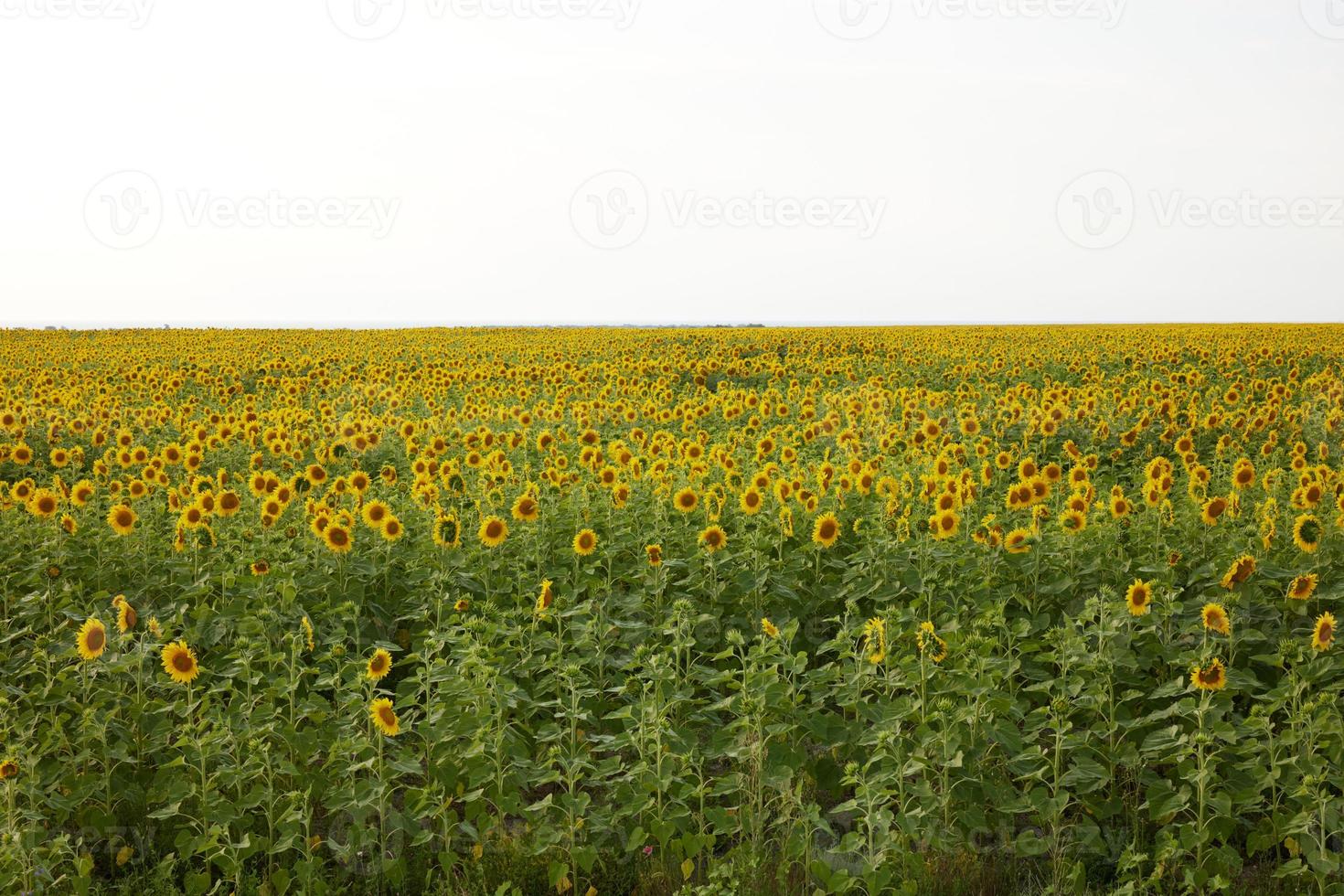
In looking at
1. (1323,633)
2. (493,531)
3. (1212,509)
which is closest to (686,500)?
(493,531)

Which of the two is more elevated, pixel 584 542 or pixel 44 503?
pixel 44 503

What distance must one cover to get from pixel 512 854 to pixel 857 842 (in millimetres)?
1600

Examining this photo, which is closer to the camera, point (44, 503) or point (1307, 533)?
point (1307, 533)

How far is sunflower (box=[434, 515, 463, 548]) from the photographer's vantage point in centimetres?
646

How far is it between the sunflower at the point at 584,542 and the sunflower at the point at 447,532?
86 cm

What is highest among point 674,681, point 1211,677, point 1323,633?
point 1323,633

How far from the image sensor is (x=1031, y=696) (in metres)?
5.49

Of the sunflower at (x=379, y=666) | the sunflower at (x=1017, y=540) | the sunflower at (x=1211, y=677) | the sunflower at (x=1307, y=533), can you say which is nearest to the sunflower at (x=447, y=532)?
the sunflower at (x=379, y=666)

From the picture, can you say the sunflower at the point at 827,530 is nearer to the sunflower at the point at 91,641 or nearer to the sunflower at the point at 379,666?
the sunflower at the point at 379,666

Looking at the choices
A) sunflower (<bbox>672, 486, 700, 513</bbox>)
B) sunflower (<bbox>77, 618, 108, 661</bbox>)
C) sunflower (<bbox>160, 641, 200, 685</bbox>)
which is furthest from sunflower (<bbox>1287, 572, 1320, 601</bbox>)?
sunflower (<bbox>77, 618, 108, 661</bbox>)

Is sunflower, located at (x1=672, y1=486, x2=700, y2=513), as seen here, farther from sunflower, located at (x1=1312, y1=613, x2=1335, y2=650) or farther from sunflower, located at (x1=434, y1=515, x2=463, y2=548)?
sunflower, located at (x1=1312, y1=613, x2=1335, y2=650)

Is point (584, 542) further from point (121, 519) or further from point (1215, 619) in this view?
point (1215, 619)

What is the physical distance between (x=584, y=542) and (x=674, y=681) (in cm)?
148

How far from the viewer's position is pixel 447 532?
6449 millimetres
